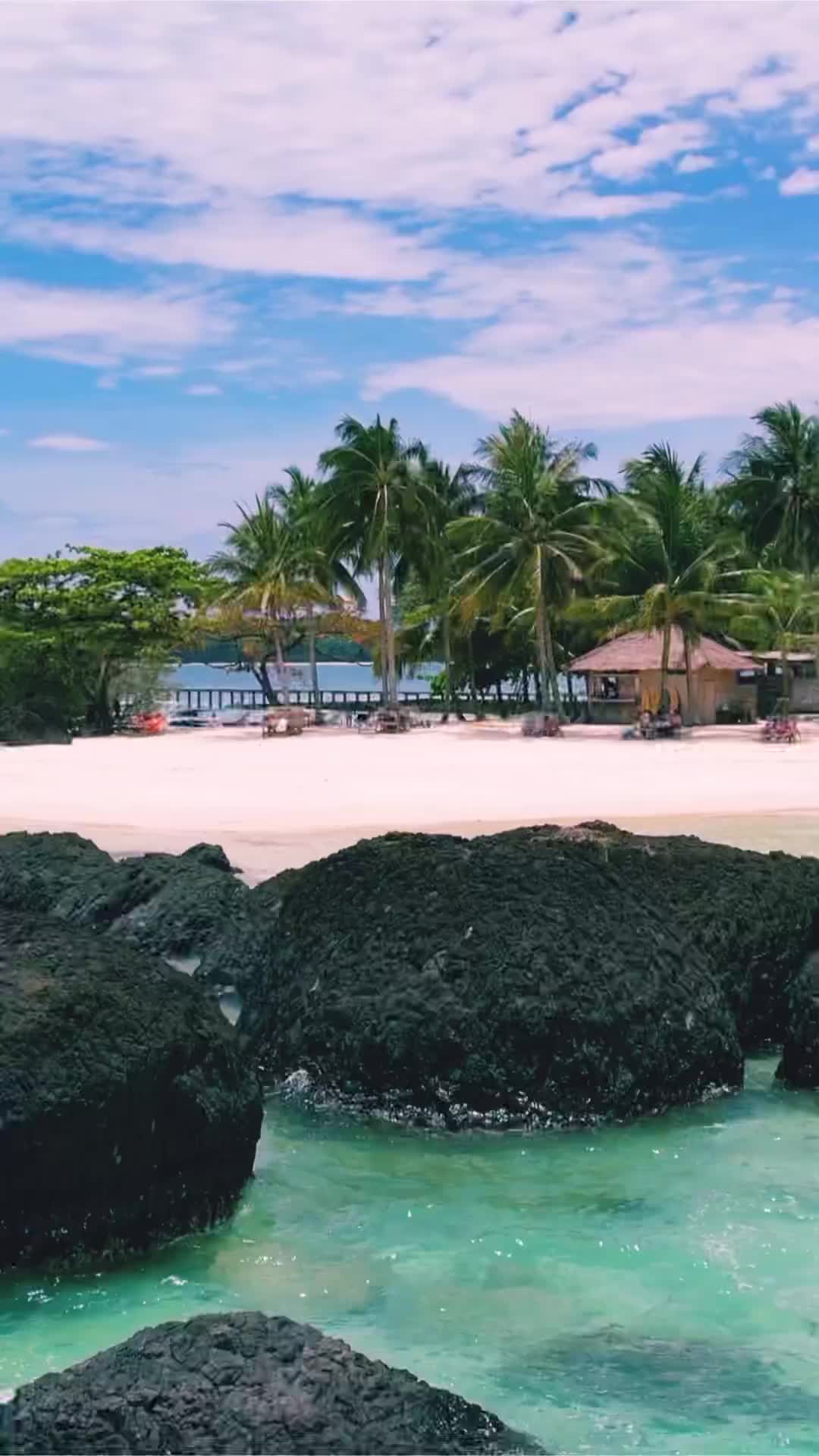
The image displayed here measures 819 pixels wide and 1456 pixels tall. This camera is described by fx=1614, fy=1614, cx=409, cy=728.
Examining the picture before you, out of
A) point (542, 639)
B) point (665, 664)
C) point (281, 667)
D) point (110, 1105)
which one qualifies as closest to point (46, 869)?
point (110, 1105)

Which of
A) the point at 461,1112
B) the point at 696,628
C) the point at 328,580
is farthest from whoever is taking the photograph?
the point at 328,580

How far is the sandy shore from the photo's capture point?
18312 millimetres

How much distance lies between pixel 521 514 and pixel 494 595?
2199mm

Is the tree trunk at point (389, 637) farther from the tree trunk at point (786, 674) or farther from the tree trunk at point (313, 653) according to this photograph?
the tree trunk at point (786, 674)

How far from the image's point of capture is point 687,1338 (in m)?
4.99

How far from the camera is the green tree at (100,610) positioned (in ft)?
137

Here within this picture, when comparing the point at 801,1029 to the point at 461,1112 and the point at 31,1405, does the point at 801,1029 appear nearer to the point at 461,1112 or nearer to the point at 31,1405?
the point at 461,1112

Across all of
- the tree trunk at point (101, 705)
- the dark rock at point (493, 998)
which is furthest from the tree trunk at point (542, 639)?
the dark rock at point (493, 998)

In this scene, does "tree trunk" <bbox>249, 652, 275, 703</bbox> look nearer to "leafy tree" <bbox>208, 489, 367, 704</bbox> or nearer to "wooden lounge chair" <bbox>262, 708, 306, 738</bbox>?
"leafy tree" <bbox>208, 489, 367, 704</bbox>

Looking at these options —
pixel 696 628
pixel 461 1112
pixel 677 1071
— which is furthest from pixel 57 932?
pixel 696 628

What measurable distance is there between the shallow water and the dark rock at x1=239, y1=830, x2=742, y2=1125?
0.62 ft

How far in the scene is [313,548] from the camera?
48.2 metres

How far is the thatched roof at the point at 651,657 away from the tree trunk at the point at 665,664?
1.10 metres

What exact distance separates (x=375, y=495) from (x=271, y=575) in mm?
5581
